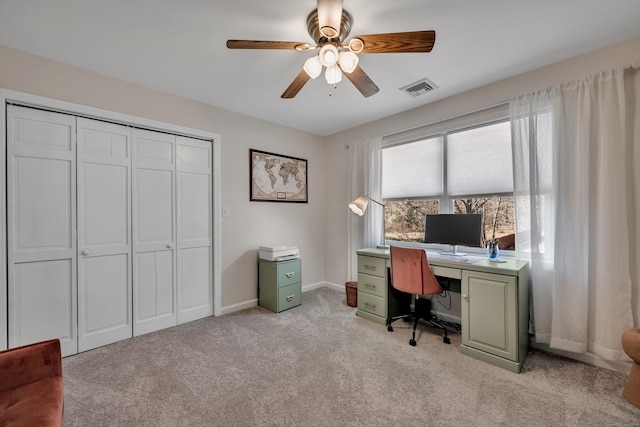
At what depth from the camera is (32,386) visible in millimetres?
1278

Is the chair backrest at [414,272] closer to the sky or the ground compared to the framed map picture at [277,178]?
closer to the ground

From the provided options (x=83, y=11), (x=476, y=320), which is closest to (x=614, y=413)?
(x=476, y=320)

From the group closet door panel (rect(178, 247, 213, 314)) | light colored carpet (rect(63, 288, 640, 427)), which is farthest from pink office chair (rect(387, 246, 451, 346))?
closet door panel (rect(178, 247, 213, 314))

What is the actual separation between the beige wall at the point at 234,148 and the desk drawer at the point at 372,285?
1196 mm

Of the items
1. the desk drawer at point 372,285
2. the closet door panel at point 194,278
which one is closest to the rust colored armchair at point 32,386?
the closet door panel at point 194,278

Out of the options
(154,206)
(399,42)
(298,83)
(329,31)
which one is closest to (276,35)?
(298,83)

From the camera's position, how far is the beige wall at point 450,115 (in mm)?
2027

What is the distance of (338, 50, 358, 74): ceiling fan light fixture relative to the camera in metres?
1.60

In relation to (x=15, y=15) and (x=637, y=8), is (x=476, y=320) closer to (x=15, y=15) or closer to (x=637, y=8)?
(x=637, y=8)

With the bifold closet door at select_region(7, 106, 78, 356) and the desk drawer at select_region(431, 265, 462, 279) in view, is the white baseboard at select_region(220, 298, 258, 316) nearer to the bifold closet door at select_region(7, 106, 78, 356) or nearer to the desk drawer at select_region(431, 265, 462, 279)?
the bifold closet door at select_region(7, 106, 78, 356)

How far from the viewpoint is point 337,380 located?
1964 mm

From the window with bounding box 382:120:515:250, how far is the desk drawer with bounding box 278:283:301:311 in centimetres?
140

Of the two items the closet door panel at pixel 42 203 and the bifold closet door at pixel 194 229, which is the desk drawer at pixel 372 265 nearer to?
the bifold closet door at pixel 194 229

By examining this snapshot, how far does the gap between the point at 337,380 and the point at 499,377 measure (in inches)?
46.8
